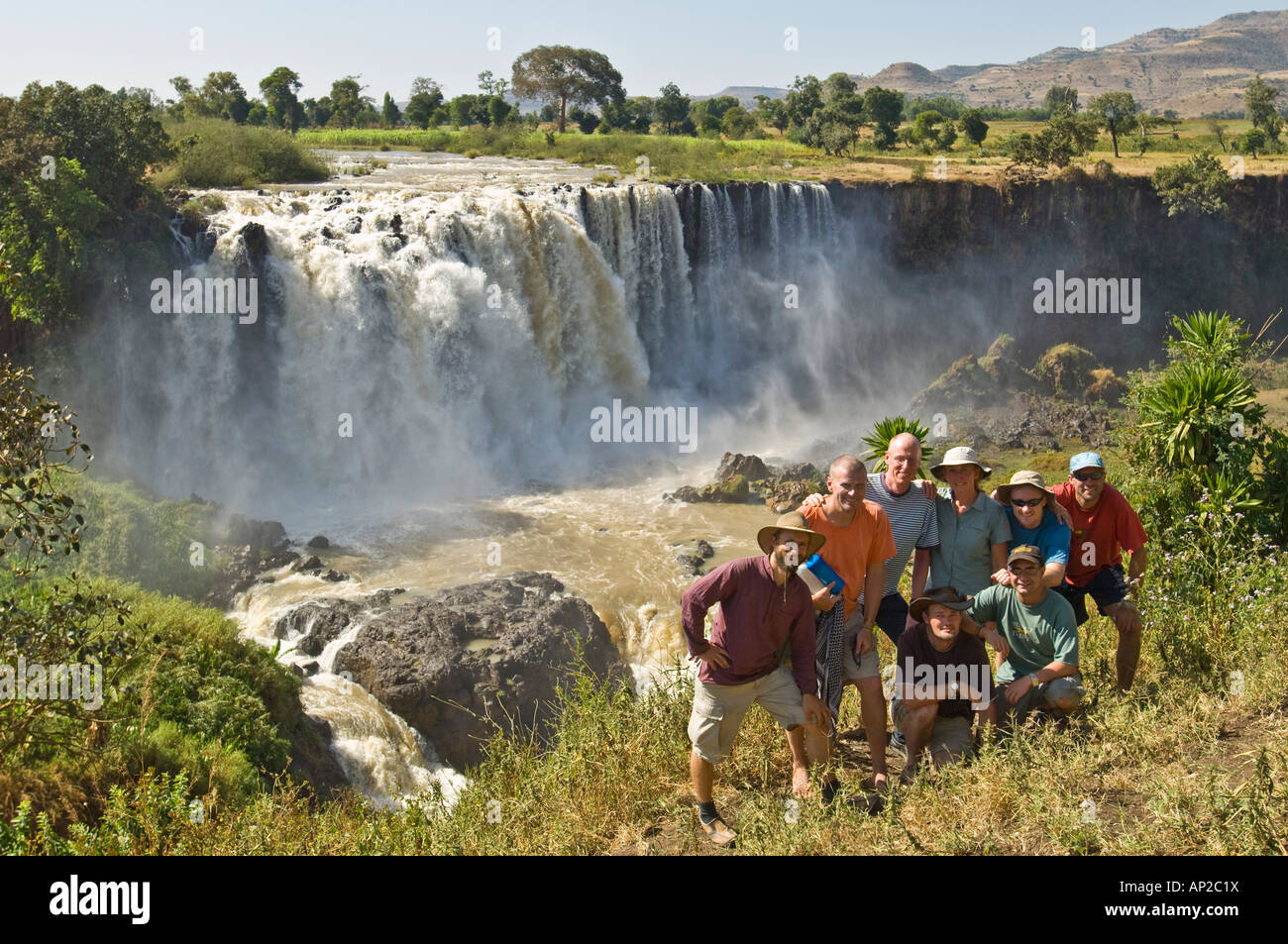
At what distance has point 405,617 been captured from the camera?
1148 centimetres

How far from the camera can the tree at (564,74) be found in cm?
4144

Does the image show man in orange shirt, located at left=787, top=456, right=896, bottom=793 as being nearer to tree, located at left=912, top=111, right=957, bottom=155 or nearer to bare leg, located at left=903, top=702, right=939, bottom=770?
bare leg, located at left=903, top=702, right=939, bottom=770

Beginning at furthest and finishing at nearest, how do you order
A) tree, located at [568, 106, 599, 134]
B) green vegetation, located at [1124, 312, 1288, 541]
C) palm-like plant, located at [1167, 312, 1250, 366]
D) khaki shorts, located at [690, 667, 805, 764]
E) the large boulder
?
tree, located at [568, 106, 599, 134] → the large boulder → palm-like plant, located at [1167, 312, 1250, 366] → green vegetation, located at [1124, 312, 1288, 541] → khaki shorts, located at [690, 667, 805, 764]

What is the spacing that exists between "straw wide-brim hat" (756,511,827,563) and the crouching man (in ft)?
2.74

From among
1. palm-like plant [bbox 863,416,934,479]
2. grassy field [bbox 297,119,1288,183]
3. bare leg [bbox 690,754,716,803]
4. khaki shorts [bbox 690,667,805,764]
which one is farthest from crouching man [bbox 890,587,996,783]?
grassy field [bbox 297,119,1288,183]

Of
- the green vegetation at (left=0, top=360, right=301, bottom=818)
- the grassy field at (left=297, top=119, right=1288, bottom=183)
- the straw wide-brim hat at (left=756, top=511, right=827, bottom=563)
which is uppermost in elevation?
the grassy field at (left=297, top=119, right=1288, bottom=183)

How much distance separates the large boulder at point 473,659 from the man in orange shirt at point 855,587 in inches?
207

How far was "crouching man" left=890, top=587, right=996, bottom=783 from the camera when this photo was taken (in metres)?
4.76

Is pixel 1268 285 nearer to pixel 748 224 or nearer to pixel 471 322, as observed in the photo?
pixel 748 224

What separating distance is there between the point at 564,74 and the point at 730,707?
135 feet

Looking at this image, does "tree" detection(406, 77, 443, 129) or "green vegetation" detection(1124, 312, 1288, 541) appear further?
"tree" detection(406, 77, 443, 129)

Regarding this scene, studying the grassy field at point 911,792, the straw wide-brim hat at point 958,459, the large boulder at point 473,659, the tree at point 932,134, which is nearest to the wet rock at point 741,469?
the large boulder at point 473,659

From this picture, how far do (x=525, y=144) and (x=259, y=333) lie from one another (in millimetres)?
16283

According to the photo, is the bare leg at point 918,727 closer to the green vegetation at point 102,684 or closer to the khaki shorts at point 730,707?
the khaki shorts at point 730,707
